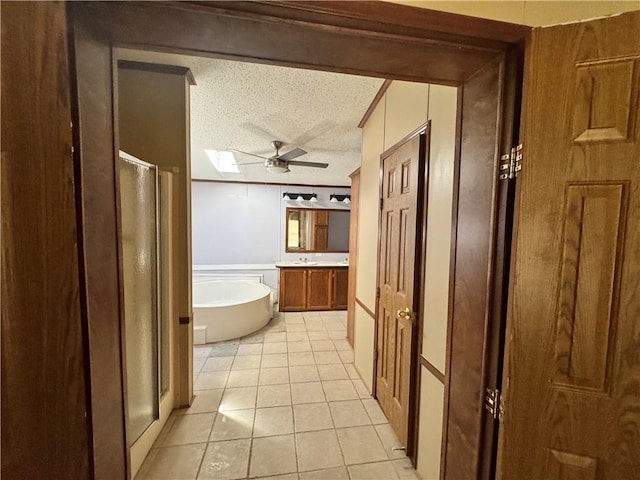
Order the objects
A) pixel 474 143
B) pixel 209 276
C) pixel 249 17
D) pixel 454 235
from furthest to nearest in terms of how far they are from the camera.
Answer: pixel 209 276 → pixel 454 235 → pixel 474 143 → pixel 249 17

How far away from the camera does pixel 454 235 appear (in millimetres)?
1080

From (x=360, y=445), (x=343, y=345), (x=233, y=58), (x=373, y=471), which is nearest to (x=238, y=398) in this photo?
(x=360, y=445)

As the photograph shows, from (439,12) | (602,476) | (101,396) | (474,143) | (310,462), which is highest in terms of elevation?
(439,12)

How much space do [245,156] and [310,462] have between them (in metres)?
3.60

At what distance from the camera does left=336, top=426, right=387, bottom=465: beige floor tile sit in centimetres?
175

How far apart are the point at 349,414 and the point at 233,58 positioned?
8.16ft

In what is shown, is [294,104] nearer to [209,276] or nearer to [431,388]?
[431,388]

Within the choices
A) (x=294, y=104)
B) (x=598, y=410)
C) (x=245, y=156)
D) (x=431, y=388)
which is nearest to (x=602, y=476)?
(x=598, y=410)

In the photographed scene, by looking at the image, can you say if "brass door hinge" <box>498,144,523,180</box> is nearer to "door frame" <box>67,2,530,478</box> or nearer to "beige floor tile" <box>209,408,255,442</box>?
"door frame" <box>67,2,530,478</box>

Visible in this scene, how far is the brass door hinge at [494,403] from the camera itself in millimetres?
862

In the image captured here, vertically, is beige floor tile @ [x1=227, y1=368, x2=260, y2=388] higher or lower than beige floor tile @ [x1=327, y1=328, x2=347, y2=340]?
higher

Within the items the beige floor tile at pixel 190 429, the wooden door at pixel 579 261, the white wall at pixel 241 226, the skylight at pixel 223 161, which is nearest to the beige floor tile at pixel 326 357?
the beige floor tile at pixel 190 429

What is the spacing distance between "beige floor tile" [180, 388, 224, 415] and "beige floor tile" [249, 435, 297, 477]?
0.59 meters

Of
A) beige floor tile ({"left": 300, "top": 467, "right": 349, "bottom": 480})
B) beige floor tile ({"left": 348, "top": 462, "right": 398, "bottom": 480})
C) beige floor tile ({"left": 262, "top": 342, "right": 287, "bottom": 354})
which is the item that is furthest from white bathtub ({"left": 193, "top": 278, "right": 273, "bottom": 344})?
beige floor tile ({"left": 348, "top": 462, "right": 398, "bottom": 480})
